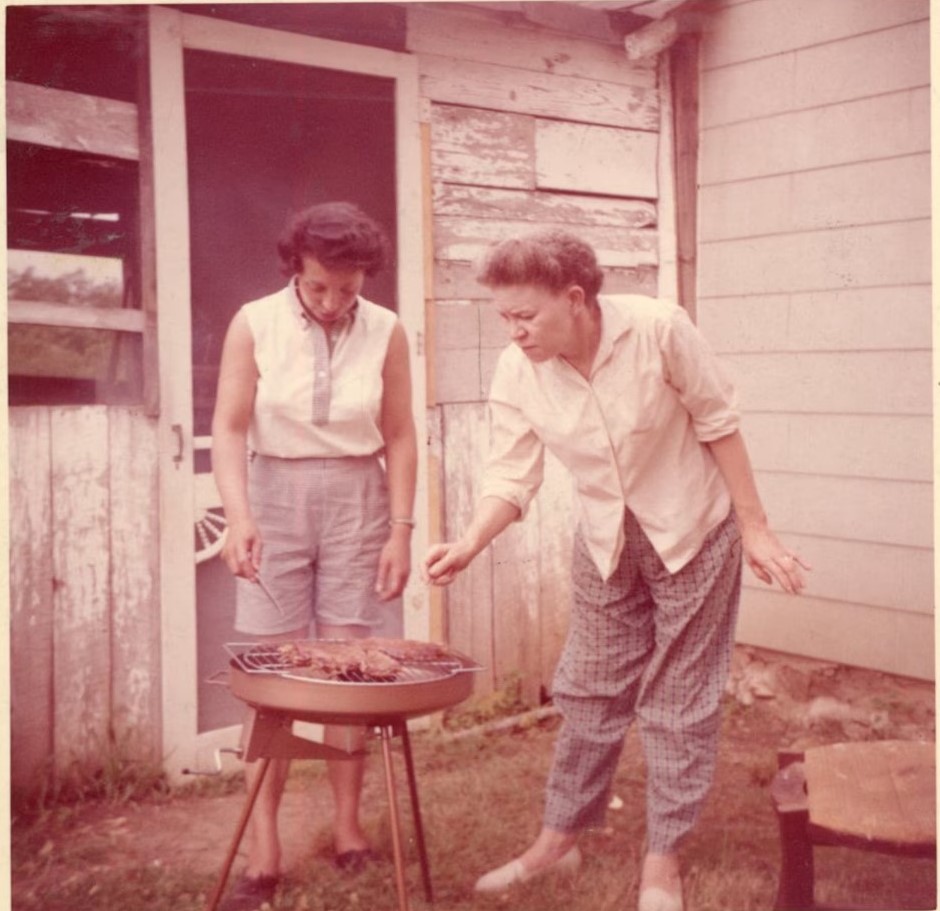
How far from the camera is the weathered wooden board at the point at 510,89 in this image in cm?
349

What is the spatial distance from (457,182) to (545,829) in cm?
190

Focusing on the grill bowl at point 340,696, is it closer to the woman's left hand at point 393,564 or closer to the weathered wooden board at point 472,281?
the woman's left hand at point 393,564

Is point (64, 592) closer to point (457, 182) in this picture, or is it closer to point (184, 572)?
point (184, 572)

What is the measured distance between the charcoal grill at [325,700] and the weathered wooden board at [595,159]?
1.61 m

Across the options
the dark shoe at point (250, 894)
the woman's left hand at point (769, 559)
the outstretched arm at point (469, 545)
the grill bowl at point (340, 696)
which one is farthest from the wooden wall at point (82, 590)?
the woman's left hand at point (769, 559)

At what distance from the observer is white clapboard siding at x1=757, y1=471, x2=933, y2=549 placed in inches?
135

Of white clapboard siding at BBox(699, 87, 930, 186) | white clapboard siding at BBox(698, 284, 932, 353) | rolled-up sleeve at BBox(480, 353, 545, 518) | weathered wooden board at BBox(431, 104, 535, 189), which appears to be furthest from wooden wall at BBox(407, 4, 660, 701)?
rolled-up sleeve at BBox(480, 353, 545, 518)

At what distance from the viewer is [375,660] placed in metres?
2.52

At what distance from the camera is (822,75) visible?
3.38 metres

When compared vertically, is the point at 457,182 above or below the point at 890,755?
above

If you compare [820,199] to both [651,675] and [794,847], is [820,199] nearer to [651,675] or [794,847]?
[651,675]

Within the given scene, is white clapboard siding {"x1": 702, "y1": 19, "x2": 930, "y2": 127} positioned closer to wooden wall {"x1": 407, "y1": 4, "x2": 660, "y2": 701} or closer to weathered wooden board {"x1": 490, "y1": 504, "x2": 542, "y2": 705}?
wooden wall {"x1": 407, "y1": 4, "x2": 660, "y2": 701}

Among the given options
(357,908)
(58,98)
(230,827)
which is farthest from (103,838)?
(58,98)

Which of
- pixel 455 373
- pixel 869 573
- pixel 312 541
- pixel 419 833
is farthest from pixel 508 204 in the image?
pixel 419 833
